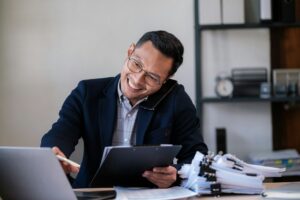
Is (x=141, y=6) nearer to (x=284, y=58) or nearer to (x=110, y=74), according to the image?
(x=110, y=74)

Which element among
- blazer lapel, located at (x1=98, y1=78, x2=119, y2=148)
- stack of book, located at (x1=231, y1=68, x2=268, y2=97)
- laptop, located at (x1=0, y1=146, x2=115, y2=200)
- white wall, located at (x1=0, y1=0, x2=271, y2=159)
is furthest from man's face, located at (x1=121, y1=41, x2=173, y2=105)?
stack of book, located at (x1=231, y1=68, x2=268, y2=97)

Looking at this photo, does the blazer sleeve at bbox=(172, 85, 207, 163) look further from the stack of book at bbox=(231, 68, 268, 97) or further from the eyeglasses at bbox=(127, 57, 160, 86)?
the stack of book at bbox=(231, 68, 268, 97)

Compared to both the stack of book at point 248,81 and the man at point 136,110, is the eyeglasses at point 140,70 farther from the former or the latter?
the stack of book at point 248,81

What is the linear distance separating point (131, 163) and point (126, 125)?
1.86ft

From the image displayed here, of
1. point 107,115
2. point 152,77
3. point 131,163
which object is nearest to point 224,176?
point 131,163

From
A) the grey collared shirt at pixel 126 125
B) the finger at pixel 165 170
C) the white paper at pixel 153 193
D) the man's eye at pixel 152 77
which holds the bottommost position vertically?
the white paper at pixel 153 193

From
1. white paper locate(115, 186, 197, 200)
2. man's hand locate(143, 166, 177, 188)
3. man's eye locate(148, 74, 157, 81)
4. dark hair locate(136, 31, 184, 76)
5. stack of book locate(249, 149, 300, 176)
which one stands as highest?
dark hair locate(136, 31, 184, 76)

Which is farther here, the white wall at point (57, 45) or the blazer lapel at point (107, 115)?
the white wall at point (57, 45)

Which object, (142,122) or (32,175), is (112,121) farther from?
(32,175)

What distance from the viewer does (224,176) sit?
1.47m

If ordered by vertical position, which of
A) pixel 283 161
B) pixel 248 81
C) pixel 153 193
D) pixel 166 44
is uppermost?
pixel 166 44

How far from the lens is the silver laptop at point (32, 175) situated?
1.13 metres

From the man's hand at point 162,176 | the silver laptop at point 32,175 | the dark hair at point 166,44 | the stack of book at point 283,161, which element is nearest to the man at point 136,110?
the dark hair at point 166,44

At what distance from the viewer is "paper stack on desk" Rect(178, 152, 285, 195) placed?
1.46m
